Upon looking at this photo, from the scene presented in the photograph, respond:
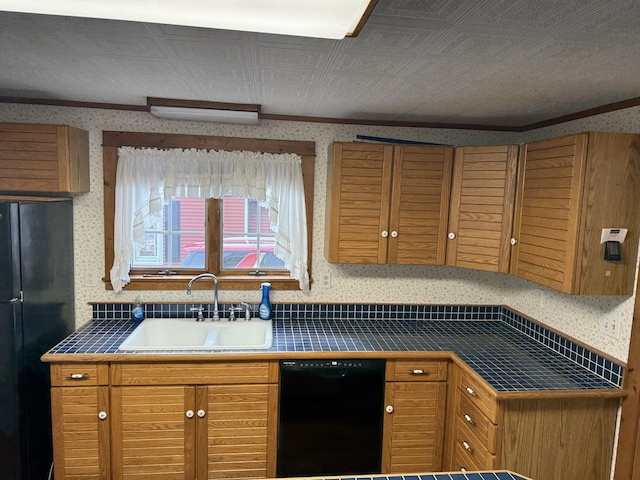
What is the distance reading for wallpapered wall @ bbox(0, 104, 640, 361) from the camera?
2516 millimetres

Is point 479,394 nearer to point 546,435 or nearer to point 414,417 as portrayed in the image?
point 546,435

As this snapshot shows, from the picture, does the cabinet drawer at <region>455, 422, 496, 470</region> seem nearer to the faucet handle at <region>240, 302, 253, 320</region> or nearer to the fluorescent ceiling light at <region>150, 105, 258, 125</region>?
the faucet handle at <region>240, 302, 253, 320</region>

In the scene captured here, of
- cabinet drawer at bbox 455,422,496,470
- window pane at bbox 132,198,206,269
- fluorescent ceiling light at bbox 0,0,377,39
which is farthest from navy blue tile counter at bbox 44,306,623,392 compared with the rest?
fluorescent ceiling light at bbox 0,0,377,39

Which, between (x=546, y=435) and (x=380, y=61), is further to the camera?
(x=546, y=435)

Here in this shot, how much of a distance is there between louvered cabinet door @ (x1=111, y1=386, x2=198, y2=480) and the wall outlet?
7.11 ft

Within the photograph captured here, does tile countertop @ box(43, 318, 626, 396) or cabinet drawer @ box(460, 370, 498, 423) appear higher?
tile countertop @ box(43, 318, 626, 396)

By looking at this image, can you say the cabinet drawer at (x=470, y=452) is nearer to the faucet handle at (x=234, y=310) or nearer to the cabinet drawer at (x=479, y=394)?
the cabinet drawer at (x=479, y=394)

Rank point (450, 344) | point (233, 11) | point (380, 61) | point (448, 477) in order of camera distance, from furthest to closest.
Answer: point (450, 344) < point (380, 61) < point (448, 477) < point (233, 11)

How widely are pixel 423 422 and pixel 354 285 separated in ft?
3.16

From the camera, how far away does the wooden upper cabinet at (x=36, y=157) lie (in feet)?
7.64

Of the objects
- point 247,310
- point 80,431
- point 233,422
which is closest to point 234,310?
point 247,310

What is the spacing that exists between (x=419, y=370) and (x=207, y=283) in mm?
1457

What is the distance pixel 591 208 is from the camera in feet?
6.29

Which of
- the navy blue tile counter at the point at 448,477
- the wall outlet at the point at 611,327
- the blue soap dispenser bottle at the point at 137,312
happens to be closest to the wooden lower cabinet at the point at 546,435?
the wall outlet at the point at 611,327
